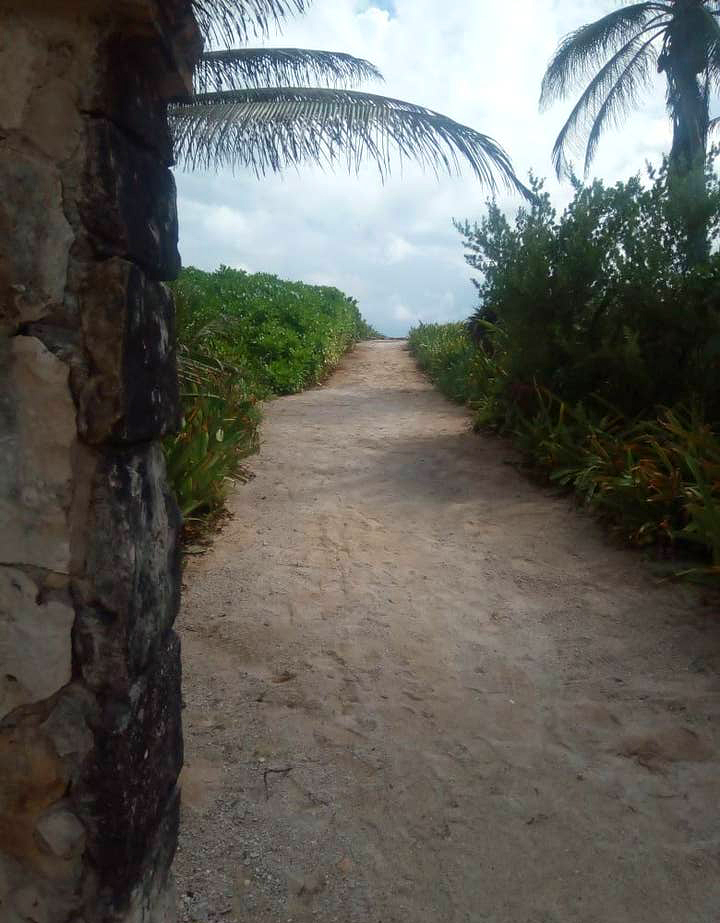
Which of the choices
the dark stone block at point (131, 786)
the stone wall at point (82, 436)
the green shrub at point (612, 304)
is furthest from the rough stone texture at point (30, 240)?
the green shrub at point (612, 304)

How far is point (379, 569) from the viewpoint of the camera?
4.52 m

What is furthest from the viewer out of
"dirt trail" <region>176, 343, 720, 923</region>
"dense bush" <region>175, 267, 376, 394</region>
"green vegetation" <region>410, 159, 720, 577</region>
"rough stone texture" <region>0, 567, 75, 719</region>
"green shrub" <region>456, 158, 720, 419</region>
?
"dense bush" <region>175, 267, 376, 394</region>

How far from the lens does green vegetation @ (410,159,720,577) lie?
482cm

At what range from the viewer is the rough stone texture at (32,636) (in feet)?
4.86

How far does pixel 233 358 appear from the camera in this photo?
914cm

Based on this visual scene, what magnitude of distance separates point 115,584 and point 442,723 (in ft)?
6.58

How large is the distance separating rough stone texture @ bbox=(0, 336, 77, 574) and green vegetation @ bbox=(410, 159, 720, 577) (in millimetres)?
3858

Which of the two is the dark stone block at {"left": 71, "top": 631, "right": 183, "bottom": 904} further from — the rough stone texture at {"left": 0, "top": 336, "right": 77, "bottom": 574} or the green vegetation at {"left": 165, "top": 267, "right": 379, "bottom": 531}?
the green vegetation at {"left": 165, "top": 267, "right": 379, "bottom": 531}

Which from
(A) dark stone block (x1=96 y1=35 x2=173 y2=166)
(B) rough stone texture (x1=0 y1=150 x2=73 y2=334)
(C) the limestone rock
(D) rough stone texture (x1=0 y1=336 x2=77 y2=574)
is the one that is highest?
(A) dark stone block (x1=96 y1=35 x2=173 y2=166)

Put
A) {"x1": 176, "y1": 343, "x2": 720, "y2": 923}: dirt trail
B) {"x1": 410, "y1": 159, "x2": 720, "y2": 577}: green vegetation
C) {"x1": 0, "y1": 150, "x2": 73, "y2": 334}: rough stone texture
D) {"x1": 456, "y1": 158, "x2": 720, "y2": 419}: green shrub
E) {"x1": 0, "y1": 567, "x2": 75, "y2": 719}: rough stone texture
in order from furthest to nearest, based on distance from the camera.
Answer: {"x1": 456, "y1": 158, "x2": 720, "y2": 419}: green shrub → {"x1": 410, "y1": 159, "x2": 720, "y2": 577}: green vegetation → {"x1": 176, "y1": 343, "x2": 720, "y2": 923}: dirt trail → {"x1": 0, "y1": 567, "x2": 75, "y2": 719}: rough stone texture → {"x1": 0, "y1": 150, "x2": 73, "y2": 334}: rough stone texture

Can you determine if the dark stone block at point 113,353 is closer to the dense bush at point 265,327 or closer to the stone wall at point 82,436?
the stone wall at point 82,436

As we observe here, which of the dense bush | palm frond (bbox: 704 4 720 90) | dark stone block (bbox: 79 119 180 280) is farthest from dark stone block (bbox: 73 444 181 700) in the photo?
palm frond (bbox: 704 4 720 90)

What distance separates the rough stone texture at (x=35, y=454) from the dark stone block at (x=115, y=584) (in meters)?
0.06

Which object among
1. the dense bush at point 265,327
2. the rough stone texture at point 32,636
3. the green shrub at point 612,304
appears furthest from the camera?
the dense bush at point 265,327
